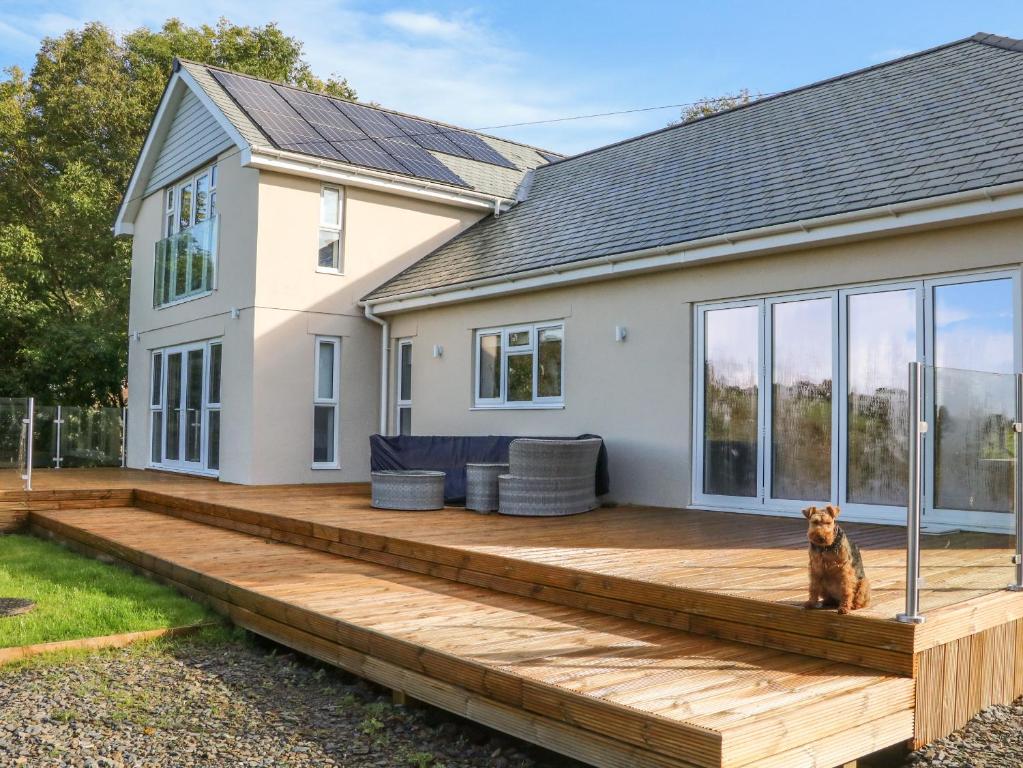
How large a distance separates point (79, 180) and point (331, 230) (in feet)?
35.9

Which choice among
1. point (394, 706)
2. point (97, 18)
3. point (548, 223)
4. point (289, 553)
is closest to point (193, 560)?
point (289, 553)

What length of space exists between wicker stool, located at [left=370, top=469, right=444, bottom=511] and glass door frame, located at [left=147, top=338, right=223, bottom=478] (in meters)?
4.75

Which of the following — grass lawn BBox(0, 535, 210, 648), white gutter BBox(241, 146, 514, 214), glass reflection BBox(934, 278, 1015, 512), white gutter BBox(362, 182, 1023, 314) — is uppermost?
white gutter BBox(241, 146, 514, 214)

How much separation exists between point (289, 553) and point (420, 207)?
756 cm

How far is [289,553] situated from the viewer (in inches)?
279

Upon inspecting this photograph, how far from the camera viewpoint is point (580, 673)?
359 cm

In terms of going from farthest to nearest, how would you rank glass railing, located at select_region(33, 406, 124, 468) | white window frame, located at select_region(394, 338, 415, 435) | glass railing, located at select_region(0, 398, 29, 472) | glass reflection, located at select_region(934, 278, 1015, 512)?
glass railing, located at select_region(33, 406, 124, 468) < white window frame, located at select_region(394, 338, 415, 435) < glass railing, located at select_region(0, 398, 29, 472) < glass reflection, located at select_region(934, 278, 1015, 512)

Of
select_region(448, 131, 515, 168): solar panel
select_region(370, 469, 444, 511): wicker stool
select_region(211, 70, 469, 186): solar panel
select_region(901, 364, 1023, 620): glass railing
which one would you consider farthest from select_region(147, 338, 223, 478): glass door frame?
select_region(901, 364, 1023, 620): glass railing

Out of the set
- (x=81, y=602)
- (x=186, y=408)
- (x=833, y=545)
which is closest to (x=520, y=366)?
(x=81, y=602)

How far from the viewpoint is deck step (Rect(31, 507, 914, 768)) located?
302cm

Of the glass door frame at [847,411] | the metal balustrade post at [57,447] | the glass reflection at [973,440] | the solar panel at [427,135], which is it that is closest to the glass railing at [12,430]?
the metal balustrade post at [57,447]

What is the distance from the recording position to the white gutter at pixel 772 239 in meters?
6.38

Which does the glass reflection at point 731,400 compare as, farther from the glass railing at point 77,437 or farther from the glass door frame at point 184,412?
the glass railing at point 77,437

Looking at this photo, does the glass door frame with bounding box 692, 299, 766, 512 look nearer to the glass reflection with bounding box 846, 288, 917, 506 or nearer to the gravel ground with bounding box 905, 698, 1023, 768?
the glass reflection with bounding box 846, 288, 917, 506
